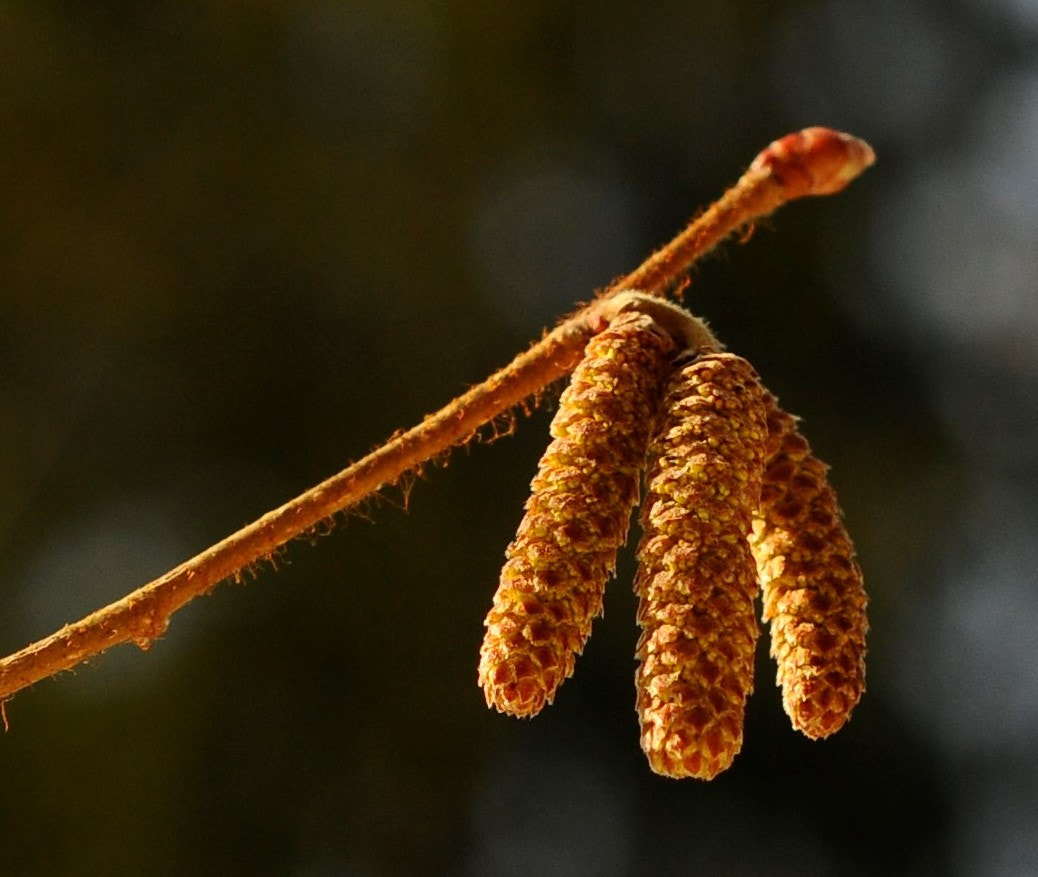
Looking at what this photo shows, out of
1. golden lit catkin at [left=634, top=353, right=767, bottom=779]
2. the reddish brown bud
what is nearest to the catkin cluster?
golden lit catkin at [left=634, top=353, right=767, bottom=779]

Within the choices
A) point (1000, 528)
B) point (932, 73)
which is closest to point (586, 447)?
point (1000, 528)

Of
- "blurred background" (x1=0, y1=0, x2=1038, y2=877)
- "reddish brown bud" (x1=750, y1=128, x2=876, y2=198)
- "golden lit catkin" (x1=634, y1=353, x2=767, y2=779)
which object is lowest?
"golden lit catkin" (x1=634, y1=353, x2=767, y2=779)

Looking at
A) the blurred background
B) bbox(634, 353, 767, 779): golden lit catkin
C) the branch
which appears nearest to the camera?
bbox(634, 353, 767, 779): golden lit catkin

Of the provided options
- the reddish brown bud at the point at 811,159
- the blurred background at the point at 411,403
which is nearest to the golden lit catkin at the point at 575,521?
the reddish brown bud at the point at 811,159

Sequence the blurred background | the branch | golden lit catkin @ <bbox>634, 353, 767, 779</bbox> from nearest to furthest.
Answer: golden lit catkin @ <bbox>634, 353, 767, 779</bbox>, the branch, the blurred background

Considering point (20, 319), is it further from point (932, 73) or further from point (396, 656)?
point (932, 73)

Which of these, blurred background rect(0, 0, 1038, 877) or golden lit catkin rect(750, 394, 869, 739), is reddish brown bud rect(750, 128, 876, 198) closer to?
golden lit catkin rect(750, 394, 869, 739)
